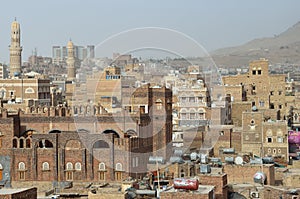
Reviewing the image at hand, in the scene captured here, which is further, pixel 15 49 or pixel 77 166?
pixel 15 49

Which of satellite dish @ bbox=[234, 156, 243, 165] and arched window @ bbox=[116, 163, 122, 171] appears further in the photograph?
arched window @ bbox=[116, 163, 122, 171]

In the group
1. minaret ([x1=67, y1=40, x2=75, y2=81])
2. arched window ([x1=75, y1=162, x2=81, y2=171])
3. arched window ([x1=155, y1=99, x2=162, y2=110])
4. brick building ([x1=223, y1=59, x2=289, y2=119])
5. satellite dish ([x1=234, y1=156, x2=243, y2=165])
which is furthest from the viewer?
minaret ([x1=67, y1=40, x2=75, y2=81])

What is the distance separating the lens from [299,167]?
2839cm

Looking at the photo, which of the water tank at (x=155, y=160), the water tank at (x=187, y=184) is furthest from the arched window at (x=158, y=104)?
the water tank at (x=187, y=184)

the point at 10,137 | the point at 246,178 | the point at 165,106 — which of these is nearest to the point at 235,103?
the point at 165,106

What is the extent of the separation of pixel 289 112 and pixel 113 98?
12.4 metres

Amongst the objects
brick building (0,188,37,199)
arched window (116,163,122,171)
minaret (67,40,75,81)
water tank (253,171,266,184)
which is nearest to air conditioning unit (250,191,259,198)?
water tank (253,171,266,184)

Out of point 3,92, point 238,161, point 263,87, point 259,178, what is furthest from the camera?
point 3,92

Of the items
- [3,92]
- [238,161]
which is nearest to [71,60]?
[3,92]

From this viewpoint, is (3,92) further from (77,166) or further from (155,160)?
(155,160)

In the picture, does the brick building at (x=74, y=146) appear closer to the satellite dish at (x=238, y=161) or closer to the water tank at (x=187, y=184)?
the satellite dish at (x=238, y=161)

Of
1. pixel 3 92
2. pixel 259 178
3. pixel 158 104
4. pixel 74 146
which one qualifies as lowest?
pixel 259 178

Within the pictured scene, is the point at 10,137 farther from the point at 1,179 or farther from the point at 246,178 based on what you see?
the point at 246,178

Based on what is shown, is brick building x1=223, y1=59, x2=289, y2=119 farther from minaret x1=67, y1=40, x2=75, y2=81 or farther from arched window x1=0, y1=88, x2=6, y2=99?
minaret x1=67, y1=40, x2=75, y2=81
